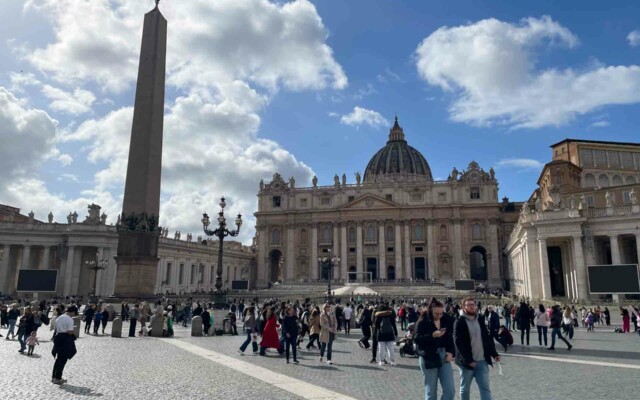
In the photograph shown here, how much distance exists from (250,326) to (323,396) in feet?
19.7

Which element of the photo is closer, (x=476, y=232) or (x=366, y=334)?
(x=366, y=334)

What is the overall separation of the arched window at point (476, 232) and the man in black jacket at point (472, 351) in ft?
206

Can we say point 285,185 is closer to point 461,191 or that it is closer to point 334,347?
point 461,191

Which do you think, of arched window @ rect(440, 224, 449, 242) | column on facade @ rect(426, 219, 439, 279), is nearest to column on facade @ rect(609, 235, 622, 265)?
column on facade @ rect(426, 219, 439, 279)

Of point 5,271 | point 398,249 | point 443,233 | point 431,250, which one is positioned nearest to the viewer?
point 5,271

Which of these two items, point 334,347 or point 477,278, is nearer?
point 334,347

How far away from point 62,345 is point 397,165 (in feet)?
262

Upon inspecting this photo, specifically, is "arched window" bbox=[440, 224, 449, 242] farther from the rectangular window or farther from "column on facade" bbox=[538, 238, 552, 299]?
"column on facade" bbox=[538, 238, 552, 299]

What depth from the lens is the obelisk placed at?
19783mm

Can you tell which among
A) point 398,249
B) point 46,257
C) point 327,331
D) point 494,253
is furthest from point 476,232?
point 327,331

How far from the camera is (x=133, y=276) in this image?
65.6 feet

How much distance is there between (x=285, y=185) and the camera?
74.4m

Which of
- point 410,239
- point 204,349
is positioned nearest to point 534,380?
point 204,349

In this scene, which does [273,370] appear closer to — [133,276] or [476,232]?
[133,276]
